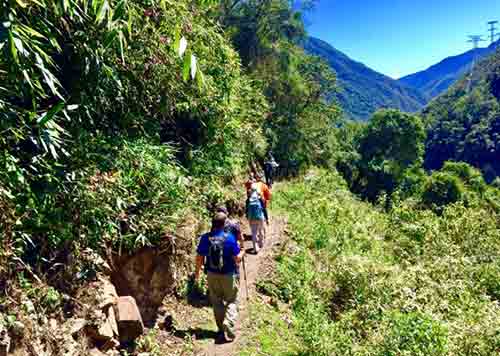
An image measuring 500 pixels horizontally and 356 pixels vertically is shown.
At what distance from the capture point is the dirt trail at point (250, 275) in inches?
219

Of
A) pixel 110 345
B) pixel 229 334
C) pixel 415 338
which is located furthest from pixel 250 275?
pixel 110 345

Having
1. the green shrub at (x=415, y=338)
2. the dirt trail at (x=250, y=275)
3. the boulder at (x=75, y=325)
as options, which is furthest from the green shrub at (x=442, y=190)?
the boulder at (x=75, y=325)

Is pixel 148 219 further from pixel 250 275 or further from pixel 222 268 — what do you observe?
pixel 250 275

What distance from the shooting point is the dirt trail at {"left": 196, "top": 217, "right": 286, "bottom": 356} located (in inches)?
219

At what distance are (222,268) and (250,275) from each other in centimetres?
328

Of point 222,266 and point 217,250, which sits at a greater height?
point 217,250

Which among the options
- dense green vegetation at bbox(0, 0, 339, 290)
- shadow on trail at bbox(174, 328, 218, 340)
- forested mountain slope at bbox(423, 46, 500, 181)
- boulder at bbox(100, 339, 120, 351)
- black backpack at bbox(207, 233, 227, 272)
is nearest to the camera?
dense green vegetation at bbox(0, 0, 339, 290)

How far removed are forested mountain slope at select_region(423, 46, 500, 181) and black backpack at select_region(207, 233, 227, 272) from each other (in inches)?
3566

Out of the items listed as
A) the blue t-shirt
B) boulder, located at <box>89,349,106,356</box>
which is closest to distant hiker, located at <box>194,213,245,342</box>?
the blue t-shirt

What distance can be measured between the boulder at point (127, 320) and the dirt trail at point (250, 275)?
0.98 m

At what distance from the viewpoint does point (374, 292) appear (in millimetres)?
8555

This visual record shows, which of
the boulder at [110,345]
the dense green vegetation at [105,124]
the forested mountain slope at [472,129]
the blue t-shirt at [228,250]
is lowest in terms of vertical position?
the boulder at [110,345]

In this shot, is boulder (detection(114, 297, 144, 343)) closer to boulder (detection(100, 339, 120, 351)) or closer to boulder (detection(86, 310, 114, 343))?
boulder (detection(100, 339, 120, 351))

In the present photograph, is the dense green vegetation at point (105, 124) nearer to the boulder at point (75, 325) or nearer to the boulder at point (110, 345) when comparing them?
the boulder at point (75, 325)
